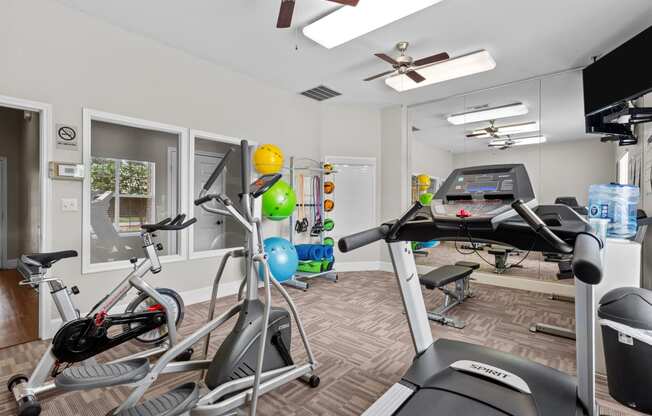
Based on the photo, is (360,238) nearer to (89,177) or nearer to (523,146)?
(89,177)

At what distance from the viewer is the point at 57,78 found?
3020 millimetres

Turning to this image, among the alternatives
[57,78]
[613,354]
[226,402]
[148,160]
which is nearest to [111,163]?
[148,160]

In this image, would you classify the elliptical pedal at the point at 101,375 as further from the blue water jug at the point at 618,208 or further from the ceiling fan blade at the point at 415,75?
the ceiling fan blade at the point at 415,75

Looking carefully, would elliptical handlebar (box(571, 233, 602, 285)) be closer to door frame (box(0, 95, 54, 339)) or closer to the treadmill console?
the treadmill console

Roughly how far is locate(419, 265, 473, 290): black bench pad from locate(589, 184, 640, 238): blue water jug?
4.36 ft

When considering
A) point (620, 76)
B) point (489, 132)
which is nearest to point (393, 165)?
point (489, 132)

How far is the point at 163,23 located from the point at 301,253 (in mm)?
3400

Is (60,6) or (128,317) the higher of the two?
(60,6)

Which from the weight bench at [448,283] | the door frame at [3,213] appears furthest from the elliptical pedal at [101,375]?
the door frame at [3,213]

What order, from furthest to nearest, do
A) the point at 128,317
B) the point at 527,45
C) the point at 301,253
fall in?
the point at 301,253 < the point at 527,45 < the point at 128,317

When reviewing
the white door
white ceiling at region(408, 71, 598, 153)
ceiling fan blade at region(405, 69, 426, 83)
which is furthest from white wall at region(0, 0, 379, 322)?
white ceiling at region(408, 71, 598, 153)

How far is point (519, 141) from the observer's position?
4836 millimetres

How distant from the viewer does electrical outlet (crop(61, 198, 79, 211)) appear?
3.04 meters

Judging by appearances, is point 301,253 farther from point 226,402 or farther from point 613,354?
point 613,354
